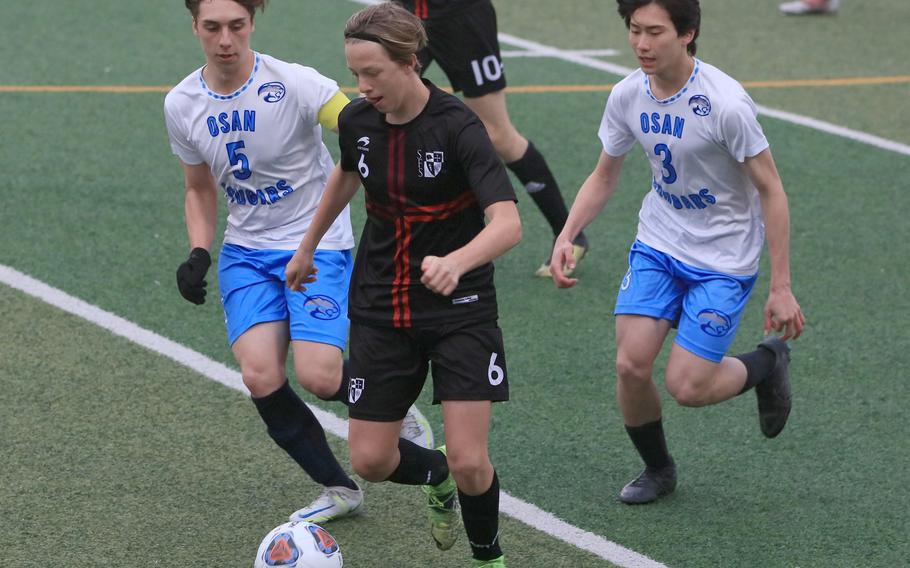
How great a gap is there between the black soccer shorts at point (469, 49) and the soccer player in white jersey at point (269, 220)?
263 centimetres

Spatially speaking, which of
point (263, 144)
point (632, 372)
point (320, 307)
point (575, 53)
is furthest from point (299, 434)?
point (575, 53)

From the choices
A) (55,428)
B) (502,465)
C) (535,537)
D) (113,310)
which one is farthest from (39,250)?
(535,537)

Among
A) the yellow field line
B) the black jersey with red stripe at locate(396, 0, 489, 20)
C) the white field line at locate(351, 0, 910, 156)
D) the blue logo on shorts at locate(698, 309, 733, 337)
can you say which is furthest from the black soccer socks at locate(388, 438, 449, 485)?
the yellow field line

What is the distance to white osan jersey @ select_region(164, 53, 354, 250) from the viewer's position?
207 inches

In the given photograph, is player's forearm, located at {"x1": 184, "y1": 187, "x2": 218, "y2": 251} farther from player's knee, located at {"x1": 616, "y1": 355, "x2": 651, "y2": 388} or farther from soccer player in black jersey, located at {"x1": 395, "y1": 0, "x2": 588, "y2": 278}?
soccer player in black jersey, located at {"x1": 395, "y1": 0, "x2": 588, "y2": 278}

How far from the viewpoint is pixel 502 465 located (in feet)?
19.0

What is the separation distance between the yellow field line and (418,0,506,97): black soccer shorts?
3536mm

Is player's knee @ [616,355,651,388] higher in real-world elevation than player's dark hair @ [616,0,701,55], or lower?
lower

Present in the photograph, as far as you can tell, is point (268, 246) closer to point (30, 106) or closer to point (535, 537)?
point (535, 537)

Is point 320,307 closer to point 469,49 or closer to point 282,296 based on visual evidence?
point 282,296

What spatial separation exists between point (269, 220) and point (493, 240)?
1.36 metres

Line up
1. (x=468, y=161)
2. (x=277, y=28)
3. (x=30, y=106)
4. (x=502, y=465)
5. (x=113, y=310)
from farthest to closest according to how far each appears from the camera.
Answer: (x=277, y=28) < (x=30, y=106) < (x=113, y=310) < (x=502, y=465) < (x=468, y=161)

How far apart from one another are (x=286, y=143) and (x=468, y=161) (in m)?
1.09

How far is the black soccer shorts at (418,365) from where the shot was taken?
14.9 ft
